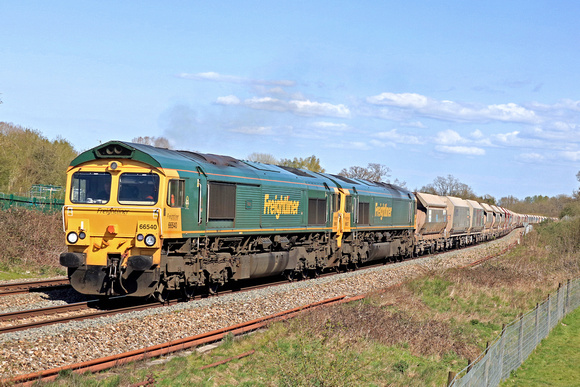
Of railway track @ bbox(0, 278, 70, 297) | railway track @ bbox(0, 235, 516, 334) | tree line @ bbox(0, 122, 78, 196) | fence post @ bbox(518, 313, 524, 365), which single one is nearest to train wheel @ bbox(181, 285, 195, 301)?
railway track @ bbox(0, 235, 516, 334)

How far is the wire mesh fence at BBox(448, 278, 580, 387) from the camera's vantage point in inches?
350

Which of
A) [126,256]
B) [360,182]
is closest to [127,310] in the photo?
[126,256]

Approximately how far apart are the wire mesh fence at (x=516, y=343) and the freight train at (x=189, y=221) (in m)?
7.81

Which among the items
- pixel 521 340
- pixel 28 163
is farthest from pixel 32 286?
pixel 28 163

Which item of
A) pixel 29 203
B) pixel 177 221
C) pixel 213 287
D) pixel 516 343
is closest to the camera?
pixel 516 343

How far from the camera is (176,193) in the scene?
50.1 ft

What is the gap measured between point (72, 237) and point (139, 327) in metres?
3.56

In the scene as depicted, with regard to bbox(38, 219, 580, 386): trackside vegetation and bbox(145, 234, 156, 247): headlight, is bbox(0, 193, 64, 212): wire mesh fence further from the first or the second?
bbox(38, 219, 580, 386): trackside vegetation

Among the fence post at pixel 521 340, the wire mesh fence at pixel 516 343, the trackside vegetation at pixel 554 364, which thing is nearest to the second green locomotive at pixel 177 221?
the wire mesh fence at pixel 516 343

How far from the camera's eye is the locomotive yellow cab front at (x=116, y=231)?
14484mm

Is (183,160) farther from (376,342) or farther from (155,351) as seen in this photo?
(376,342)

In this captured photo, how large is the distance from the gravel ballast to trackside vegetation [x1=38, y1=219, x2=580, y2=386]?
4.00ft

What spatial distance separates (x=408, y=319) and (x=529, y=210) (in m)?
196

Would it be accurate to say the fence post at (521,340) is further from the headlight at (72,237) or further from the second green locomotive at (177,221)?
the headlight at (72,237)
